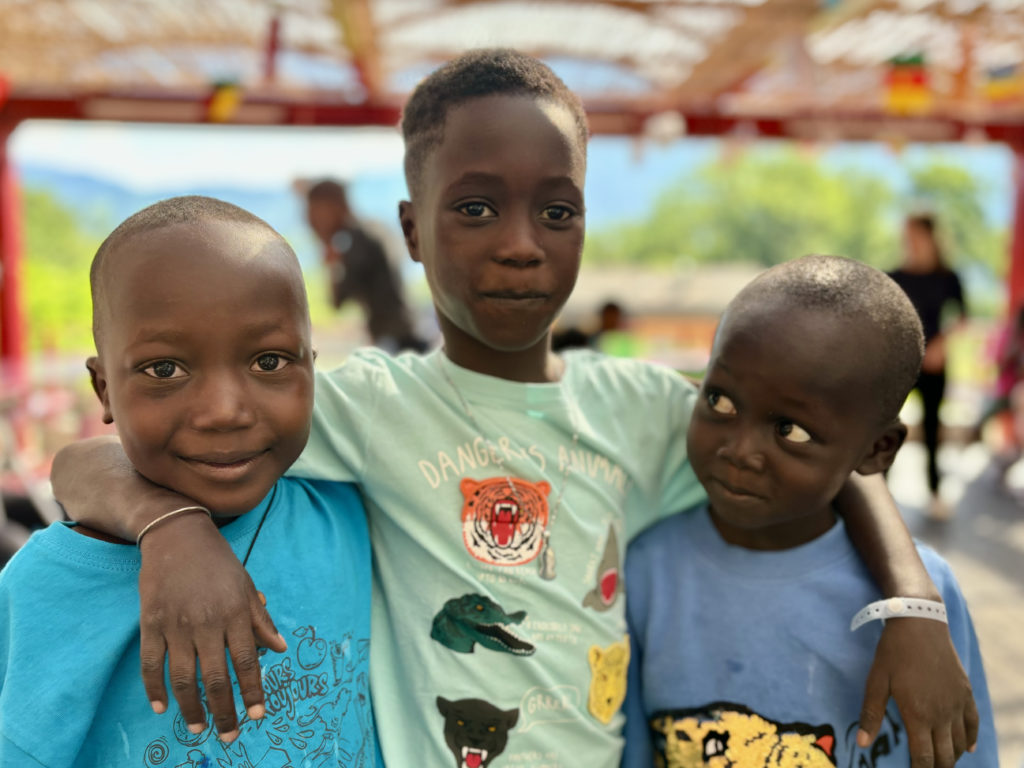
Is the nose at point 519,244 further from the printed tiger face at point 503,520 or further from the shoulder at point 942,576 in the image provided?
the shoulder at point 942,576

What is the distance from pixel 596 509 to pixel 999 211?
189 feet

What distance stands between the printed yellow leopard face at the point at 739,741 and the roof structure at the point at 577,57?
12.4 ft

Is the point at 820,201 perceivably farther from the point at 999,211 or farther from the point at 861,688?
the point at 861,688

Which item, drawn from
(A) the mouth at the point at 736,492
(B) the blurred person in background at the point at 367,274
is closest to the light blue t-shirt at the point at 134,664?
(A) the mouth at the point at 736,492

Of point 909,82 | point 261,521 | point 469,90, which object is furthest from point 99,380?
point 909,82

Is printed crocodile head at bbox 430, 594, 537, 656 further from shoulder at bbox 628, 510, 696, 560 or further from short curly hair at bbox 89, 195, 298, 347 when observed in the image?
short curly hair at bbox 89, 195, 298, 347

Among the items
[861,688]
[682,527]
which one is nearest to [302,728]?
[682,527]

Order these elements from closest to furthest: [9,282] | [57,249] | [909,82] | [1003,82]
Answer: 1. [909,82]
2. [1003,82]
3. [9,282]
4. [57,249]

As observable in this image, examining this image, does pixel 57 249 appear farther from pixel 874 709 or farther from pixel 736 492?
pixel 874 709

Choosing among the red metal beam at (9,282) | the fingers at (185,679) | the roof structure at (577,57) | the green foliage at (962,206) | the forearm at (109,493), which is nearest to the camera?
the fingers at (185,679)

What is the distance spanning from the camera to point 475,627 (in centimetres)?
116

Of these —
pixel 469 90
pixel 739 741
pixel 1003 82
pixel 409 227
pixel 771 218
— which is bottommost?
pixel 771 218

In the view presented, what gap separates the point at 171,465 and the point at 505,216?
0.57m

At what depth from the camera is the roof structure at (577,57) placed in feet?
15.1
